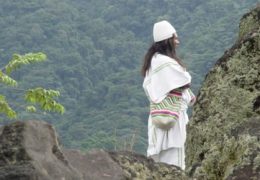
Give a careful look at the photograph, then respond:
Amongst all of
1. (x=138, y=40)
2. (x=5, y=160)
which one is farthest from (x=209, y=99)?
(x=138, y=40)

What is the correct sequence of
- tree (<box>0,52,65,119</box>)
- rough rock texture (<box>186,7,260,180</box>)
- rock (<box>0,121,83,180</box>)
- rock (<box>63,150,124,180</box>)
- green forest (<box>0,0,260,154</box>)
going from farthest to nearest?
green forest (<box>0,0,260,154</box>) → tree (<box>0,52,65,119</box>) → rock (<box>63,150,124,180</box>) → rock (<box>0,121,83,180</box>) → rough rock texture (<box>186,7,260,180</box>)

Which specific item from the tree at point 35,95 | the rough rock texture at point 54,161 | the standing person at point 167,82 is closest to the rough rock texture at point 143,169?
the rough rock texture at point 54,161

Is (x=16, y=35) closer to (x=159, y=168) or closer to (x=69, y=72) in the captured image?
(x=69, y=72)

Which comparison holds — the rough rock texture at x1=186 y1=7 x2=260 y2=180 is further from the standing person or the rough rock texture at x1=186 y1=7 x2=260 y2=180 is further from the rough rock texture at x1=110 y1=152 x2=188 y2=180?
the standing person

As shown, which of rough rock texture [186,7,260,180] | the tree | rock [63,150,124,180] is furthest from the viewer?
the tree

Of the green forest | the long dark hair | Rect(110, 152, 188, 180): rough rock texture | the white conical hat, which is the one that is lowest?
the green forest

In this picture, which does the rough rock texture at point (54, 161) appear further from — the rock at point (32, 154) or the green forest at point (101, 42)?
the green forest at point (101, 42)

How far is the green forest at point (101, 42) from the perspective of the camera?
142 feet

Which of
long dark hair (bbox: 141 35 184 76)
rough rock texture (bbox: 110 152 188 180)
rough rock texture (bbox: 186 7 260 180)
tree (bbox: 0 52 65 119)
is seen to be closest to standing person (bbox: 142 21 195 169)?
long dark hair (bbox: 141 35 184 76)

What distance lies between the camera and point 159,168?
2670 mm

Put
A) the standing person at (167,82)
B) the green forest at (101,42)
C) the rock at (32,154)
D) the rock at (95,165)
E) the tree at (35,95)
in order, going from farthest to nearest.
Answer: the green forest at (101,42) → the tree at (35,95) → the standing person at (167,82) → the rock at (95,165) → the rock at (32,154)

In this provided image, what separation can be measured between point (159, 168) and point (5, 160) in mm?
493

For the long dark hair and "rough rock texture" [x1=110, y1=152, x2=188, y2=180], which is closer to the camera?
"rough rock texture" [x1=110, y1=152, x2=188, y2=180]

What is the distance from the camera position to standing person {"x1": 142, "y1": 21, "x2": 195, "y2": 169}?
7.39m
